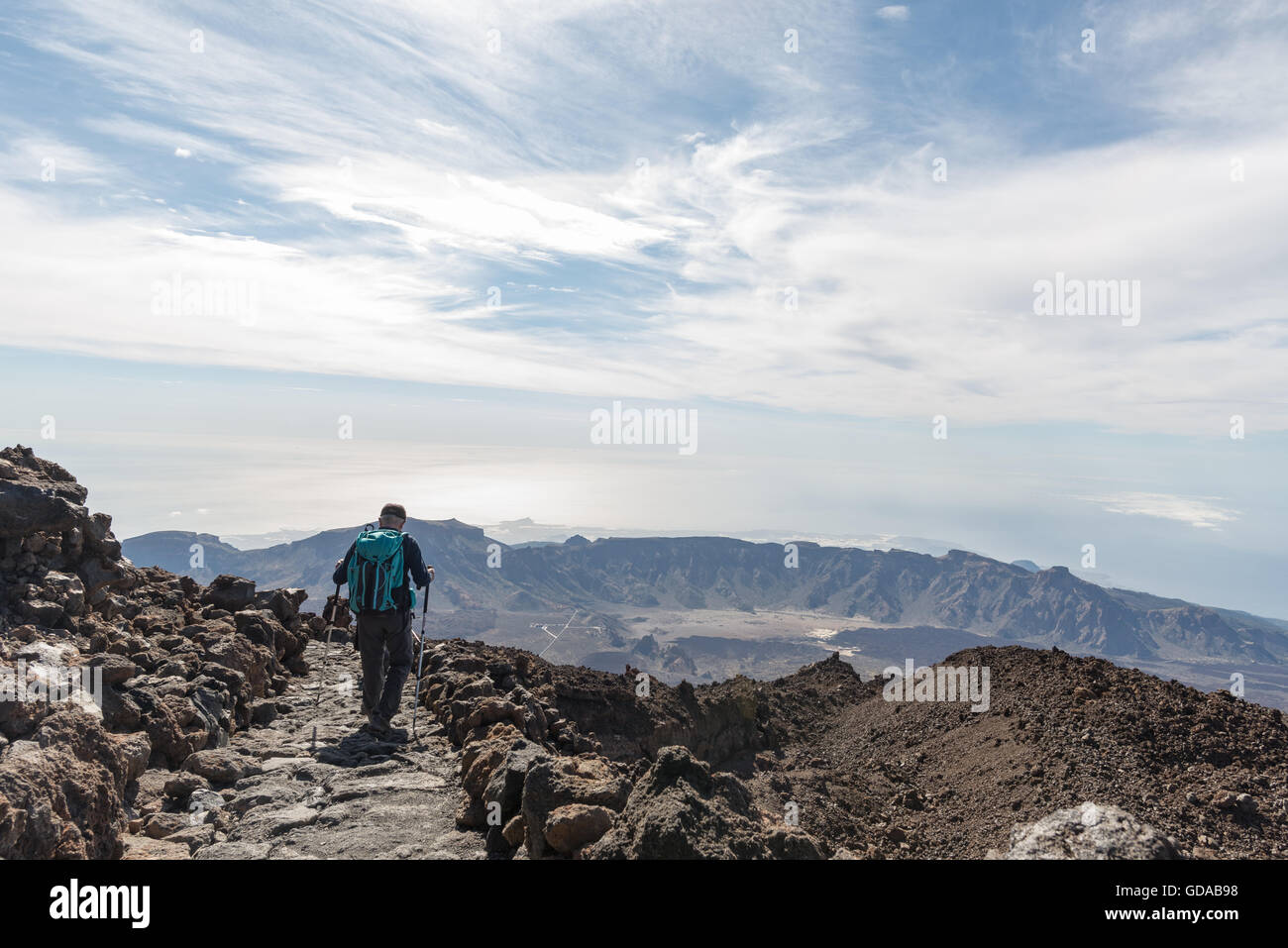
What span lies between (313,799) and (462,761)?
62.3 inches

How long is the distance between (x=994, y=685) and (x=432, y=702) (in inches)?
468

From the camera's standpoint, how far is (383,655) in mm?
10352

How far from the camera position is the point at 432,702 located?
11.8 metres

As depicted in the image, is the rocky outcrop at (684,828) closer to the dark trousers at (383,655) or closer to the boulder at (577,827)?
the boulder at (577,827)

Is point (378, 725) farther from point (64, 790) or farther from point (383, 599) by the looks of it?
point (64, 790)

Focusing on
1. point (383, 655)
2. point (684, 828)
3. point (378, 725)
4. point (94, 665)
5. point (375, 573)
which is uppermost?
point (375, 573)

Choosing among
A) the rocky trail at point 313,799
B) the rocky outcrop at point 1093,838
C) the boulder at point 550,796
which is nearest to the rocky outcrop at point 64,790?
the rocky trail at point 313,799

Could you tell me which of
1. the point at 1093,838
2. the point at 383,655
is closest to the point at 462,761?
the point at 383,655

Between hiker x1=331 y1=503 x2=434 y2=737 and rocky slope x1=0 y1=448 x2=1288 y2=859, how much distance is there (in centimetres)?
63

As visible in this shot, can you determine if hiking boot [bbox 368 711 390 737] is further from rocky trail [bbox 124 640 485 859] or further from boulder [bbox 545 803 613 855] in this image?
boulder [bbox 545 803 613 855]

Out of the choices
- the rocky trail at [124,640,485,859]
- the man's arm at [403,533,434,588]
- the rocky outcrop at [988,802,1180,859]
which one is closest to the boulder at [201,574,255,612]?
the rocky trail at [124,640,485,859]

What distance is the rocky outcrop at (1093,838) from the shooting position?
13.6ft

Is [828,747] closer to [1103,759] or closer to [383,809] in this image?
[1103,759]
